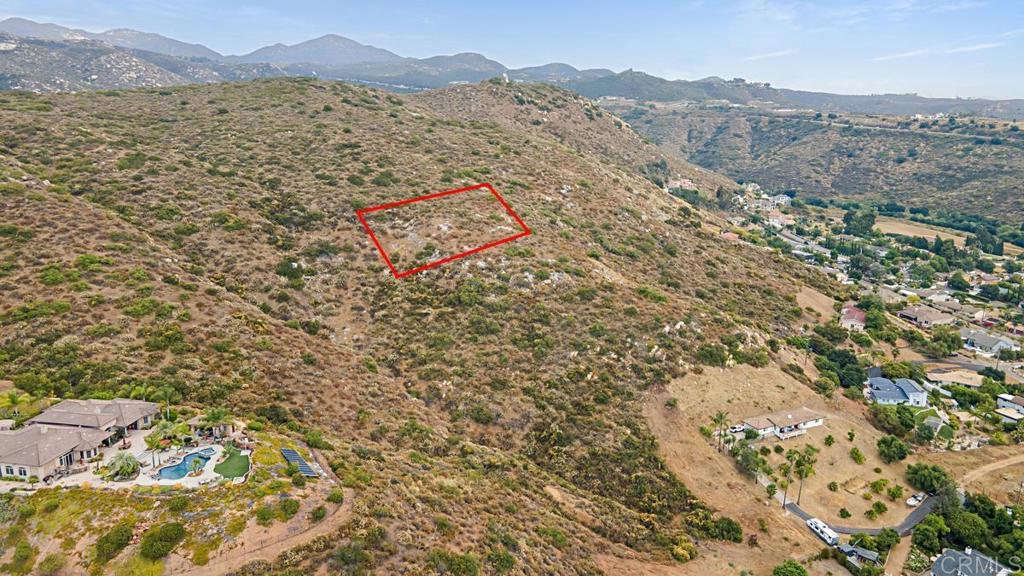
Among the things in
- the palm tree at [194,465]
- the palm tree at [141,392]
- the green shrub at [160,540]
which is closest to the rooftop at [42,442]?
the palm tree at [194,465]

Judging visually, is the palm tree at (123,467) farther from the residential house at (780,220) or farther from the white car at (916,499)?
the residential house at (780,220)

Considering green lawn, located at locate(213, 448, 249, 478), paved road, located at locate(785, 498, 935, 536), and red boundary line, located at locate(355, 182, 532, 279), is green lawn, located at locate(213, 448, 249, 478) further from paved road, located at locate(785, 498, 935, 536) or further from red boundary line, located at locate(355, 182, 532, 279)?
paved road, located at locate(785, 498, 935, 536)

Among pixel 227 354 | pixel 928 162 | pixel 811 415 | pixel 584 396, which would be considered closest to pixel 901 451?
pixel 811 415

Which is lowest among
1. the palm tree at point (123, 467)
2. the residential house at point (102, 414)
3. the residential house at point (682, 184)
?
the palm tree at point (123, 467)

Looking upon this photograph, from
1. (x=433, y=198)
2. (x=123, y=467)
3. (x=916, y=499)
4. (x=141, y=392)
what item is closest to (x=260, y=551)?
(x=123, y=467)

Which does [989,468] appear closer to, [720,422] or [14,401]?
[720,422]

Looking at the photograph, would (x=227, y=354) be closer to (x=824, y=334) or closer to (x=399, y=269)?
(x=399, y=269)

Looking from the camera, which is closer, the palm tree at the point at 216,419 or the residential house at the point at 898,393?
the palm tree at the point at 216,419
